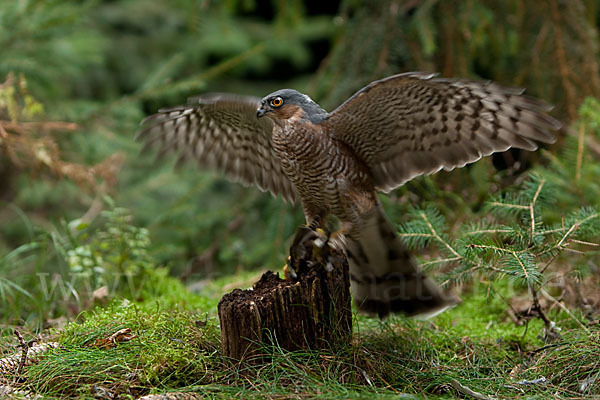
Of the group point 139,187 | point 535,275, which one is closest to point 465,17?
point 535,275

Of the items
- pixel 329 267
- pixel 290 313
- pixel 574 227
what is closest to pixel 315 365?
pixel 290 313

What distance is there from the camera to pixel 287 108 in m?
3.28

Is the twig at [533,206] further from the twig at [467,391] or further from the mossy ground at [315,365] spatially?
the twig at [467,391]

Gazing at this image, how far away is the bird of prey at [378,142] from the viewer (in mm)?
3041

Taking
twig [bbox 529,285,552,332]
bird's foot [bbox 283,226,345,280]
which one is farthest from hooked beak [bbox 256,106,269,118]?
twig [bbox 529,285,552,332]

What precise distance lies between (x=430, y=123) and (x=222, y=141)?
1381 mm

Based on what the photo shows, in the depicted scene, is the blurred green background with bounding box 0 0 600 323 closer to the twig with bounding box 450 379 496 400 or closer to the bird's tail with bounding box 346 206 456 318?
the bird's tail with bounding box 346 206 456 318

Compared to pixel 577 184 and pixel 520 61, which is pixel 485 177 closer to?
pixel 577 184

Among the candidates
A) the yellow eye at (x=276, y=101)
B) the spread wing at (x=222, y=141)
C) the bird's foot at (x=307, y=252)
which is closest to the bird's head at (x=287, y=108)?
the yellow eye at (x=276, y=101)

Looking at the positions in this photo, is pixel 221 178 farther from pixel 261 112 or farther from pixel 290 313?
pixel 290 313

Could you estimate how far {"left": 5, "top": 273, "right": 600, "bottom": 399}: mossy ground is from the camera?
2545 mm

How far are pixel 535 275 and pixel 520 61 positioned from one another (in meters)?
3.30

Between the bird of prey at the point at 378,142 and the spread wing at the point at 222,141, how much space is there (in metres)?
0.02

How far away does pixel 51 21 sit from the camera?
189 inches
